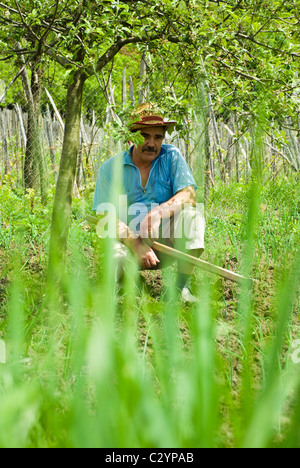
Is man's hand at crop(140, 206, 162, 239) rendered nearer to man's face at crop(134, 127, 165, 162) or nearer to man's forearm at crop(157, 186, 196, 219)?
man's forearm at crop(157, 186, 196, 219)

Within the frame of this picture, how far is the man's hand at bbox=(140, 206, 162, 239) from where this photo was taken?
97.5 inches

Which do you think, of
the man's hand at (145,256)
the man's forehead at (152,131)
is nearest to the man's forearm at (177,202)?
the man's hand at (145,256)

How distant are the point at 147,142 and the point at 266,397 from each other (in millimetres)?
2515

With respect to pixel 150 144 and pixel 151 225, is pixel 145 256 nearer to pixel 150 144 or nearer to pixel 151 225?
pixel 151 225

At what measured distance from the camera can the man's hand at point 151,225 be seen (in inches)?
97.5

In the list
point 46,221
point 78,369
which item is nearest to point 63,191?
point 46,221

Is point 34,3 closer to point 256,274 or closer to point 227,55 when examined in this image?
point 227,55

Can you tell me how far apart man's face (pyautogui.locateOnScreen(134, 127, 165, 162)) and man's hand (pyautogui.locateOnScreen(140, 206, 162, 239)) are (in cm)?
42

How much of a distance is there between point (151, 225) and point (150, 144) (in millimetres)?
578

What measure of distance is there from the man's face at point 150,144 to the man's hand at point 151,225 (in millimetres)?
421

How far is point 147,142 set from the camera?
2.79m

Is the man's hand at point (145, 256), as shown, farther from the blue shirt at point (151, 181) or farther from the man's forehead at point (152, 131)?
the man's forehead at point (152, 131)

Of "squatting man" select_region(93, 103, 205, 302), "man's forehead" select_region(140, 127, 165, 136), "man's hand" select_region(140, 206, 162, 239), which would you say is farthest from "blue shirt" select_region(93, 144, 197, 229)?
"man's hand" select_region(140, 206, 162, 239)

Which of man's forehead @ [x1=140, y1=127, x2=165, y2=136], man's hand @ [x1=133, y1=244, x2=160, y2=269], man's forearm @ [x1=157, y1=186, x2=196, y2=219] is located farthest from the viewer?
man's forehead @ [x1=140, y1=127, x2=165, y2=136]
